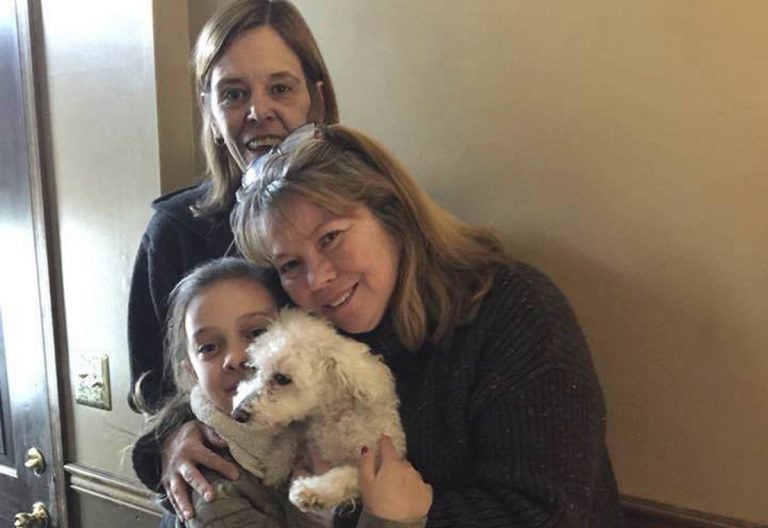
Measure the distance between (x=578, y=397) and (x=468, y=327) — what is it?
183 millimetres

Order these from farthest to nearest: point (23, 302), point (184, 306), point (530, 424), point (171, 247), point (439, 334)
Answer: point (23, 302)
point (171, 247)
point (184, 306)
point (439, 334)
point (530, 424)

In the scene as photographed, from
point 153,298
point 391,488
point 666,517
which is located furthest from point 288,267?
point 666,517

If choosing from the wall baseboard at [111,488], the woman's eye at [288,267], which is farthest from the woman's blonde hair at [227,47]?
the wall baseboard at [111,488]

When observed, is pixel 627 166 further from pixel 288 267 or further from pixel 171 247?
pixel 171 247

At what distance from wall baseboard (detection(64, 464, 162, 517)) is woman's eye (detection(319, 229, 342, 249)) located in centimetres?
107

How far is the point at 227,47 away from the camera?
4.78 feet

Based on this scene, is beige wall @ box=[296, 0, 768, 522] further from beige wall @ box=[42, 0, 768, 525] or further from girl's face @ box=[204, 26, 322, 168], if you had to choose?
girl's face @ box=[204, 26, 322, 168]

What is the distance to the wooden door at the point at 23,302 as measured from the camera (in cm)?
205

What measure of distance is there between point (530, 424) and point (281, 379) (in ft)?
1.13

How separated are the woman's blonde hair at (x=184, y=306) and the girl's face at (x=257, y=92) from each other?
0.26 m

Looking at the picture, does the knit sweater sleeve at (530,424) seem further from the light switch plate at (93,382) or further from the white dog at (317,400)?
the light switch plate at (93,382)

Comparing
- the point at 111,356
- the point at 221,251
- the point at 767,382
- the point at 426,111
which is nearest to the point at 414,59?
the point at 426,111

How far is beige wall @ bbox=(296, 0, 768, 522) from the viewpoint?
1.21m

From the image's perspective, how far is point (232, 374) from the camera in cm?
120
